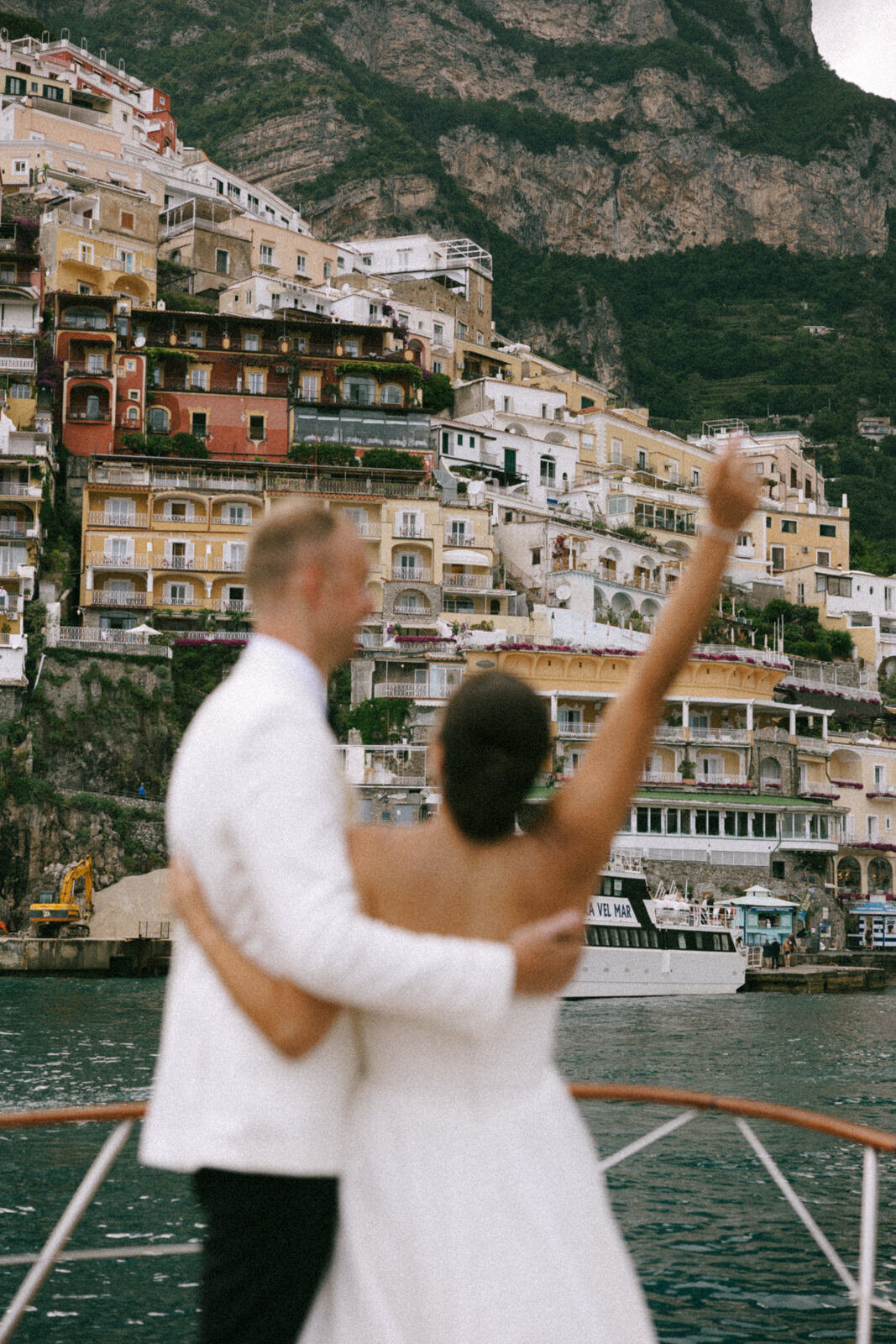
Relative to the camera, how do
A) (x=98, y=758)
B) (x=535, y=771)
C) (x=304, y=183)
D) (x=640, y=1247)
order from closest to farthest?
1. (x=535, y=771)
2. (x=640, y=1247)
3. (x=98, y=758)
4. (x=304, y=183)

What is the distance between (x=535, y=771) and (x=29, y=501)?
46467mm

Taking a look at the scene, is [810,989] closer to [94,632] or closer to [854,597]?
[94,632]

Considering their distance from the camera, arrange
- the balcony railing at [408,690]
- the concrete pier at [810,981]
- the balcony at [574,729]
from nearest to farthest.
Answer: the concrete pier at [810,981] → the balcony railing at [408,690] → the balcony at [574,729]

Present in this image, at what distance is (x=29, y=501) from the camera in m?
46.9

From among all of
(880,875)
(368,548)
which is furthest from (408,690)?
(880,875)

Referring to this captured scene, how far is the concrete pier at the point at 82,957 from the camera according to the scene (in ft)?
112

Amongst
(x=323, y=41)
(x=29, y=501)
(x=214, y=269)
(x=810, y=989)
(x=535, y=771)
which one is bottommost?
(x=810, y=989)

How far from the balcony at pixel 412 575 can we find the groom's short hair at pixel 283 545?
1949 inches

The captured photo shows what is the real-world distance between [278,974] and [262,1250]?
48 cm

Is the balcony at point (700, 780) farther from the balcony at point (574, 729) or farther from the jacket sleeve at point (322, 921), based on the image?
the jacket sleeve at point (322, 921)

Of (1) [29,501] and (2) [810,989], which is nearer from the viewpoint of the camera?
(2) [810,989]

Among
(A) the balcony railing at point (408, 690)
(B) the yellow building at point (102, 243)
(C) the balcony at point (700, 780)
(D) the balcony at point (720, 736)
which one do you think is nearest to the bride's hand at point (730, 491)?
(A) the balcony railing at point (408, 690)

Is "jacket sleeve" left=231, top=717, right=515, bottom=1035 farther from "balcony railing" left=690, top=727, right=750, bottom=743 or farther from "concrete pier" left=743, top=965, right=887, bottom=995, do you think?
"balcony railing" left=690, top=727, right=750, bottom=743

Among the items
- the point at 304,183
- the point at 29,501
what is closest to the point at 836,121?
the point at 304,183
